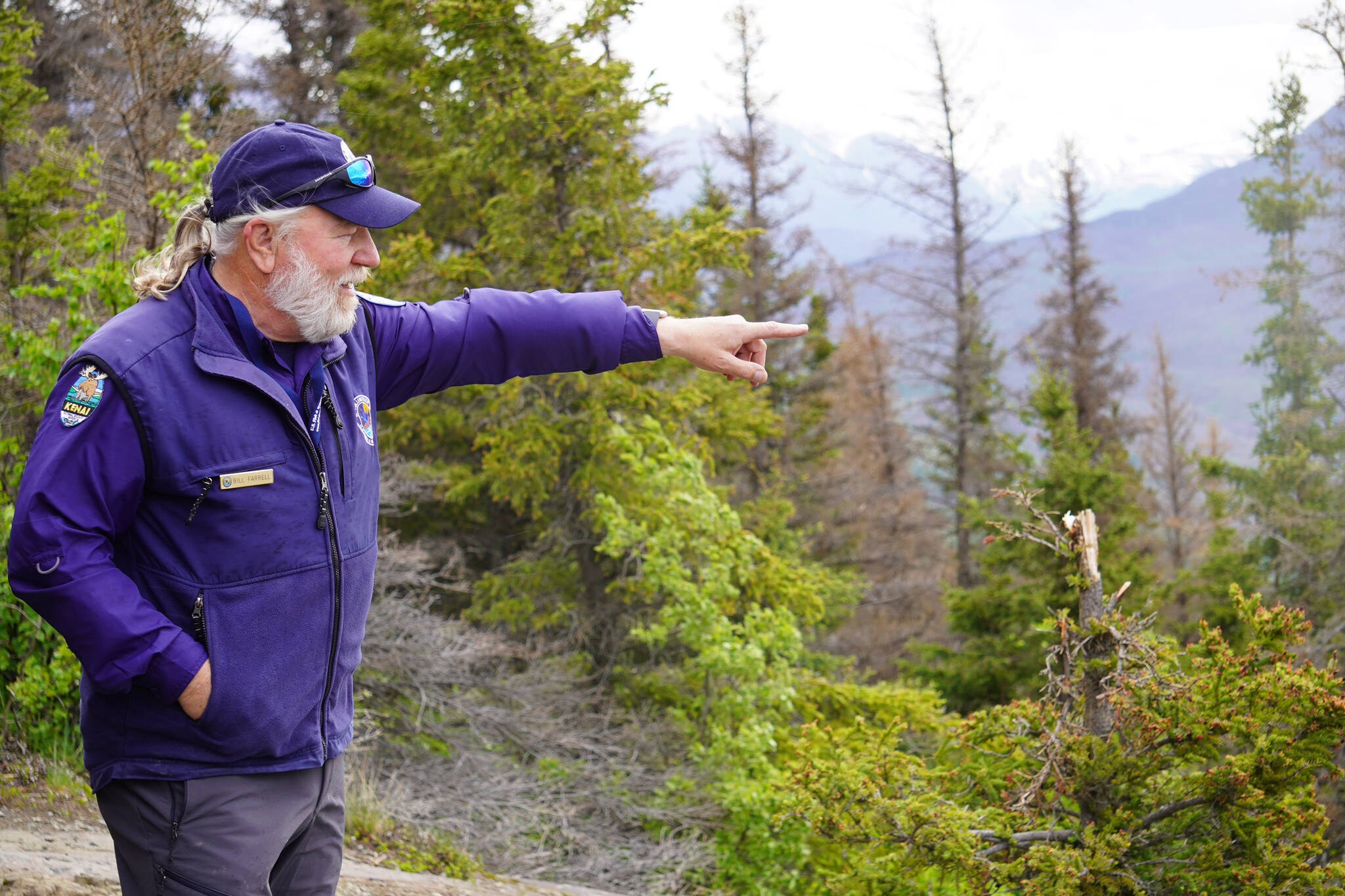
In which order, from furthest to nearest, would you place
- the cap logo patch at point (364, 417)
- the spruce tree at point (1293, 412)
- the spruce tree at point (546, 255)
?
1. the spruce tree at point (1293, 412)
2. the spruce tree at point (546, 255)
3. the cap logo patch at point (364, 417)

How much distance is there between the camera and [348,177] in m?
1.94

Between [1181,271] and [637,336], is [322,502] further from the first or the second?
[1181,271]

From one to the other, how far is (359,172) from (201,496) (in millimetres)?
741

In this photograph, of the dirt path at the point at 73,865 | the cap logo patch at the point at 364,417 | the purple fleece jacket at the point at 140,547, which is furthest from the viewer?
the dirt path at the point at 73,865

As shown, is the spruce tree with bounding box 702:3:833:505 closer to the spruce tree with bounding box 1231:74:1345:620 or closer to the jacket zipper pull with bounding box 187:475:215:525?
the spruce tree with bounding box 1231:74:1345:620

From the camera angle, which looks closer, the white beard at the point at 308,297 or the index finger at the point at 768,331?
the white beard at the point at 308,297

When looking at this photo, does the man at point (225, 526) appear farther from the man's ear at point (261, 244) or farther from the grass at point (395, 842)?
the grass at point (395, 842)

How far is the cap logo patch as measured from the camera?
2.11 m

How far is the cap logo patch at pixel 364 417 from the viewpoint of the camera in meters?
2.11

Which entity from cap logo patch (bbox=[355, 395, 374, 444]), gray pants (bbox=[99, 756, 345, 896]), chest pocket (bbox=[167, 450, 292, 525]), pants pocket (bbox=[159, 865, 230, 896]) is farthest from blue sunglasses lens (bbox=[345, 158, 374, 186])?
pants pocket (bbox=[159, 865, 230, 896])

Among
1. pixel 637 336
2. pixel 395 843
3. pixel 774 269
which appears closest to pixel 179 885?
pixel 637 336

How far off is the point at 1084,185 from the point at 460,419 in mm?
19034

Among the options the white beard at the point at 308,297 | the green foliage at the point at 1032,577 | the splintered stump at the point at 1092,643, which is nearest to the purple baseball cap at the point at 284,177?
the white beard at the point at 308,297

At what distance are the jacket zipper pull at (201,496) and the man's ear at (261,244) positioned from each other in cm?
46
